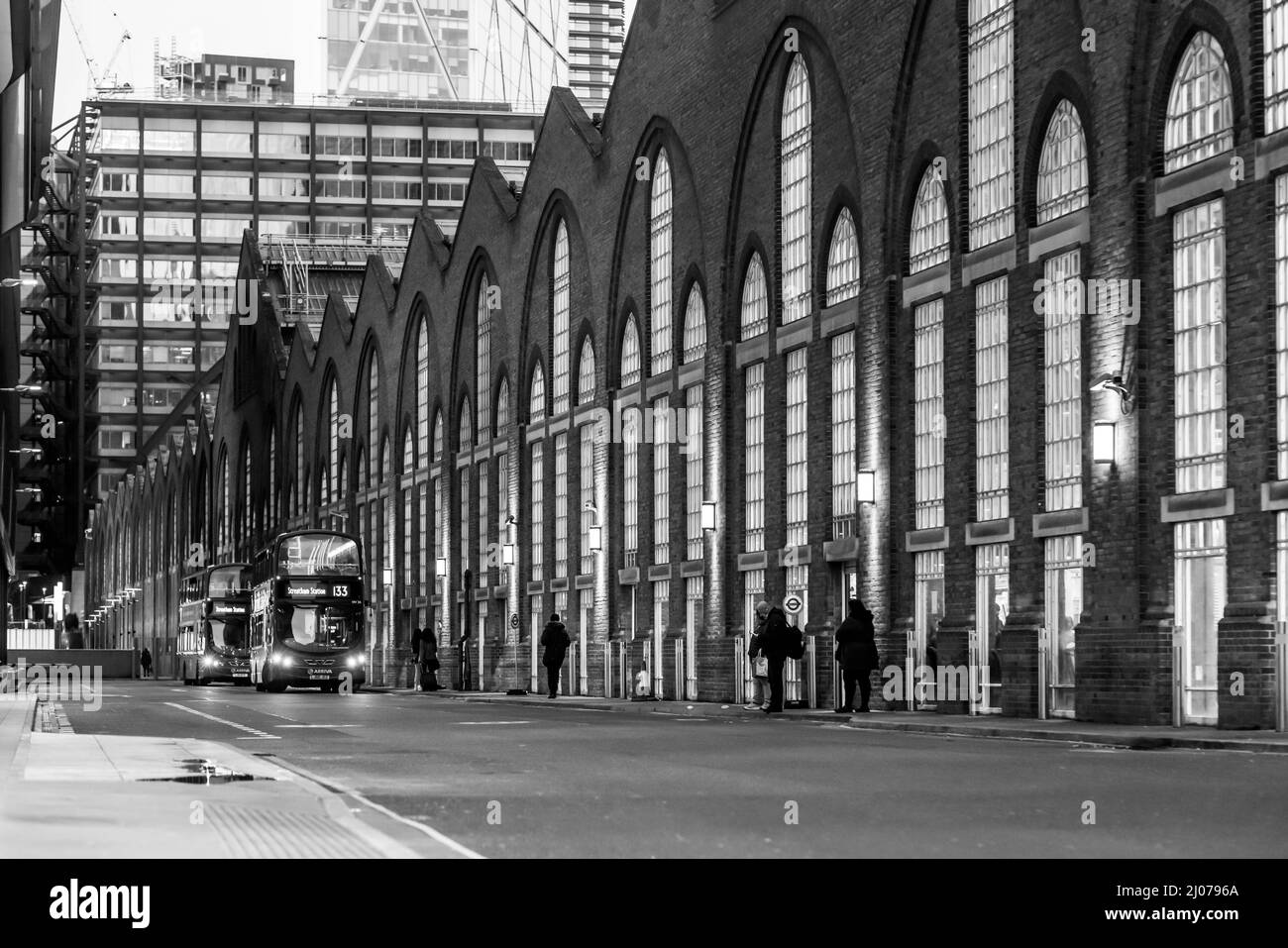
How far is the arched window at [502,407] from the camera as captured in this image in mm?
61562

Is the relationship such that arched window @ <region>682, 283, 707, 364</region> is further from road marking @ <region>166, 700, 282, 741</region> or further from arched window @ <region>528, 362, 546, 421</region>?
road marking @ <region>166, 700, 282, 741</region>

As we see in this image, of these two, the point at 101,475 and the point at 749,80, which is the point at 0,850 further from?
the point at 101,475

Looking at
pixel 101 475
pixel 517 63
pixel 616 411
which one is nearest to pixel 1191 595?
pixel 616 411

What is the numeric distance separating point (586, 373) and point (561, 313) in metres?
3.20

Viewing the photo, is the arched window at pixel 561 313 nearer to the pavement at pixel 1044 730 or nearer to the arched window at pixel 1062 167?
the pavement at pixel 1044 730

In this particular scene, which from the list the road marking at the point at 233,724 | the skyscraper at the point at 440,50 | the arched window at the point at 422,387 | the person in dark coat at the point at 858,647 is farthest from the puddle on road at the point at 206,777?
the skyscraper at the point at 440,50

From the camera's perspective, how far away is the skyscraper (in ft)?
544

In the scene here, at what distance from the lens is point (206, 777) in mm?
16469

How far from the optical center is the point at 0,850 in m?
9.85

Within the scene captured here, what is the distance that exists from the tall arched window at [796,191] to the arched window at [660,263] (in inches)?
265

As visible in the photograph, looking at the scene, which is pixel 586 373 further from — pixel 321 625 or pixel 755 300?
pixel 755 300

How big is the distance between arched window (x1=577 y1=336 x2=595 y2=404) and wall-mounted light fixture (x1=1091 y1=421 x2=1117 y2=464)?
2611 centimetres

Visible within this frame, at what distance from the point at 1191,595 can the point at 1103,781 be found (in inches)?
445

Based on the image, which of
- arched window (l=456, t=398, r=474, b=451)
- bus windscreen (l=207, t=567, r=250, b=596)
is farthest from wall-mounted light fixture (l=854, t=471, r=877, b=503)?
bus windscreen (l=207, t=567, r=250, b=596)
